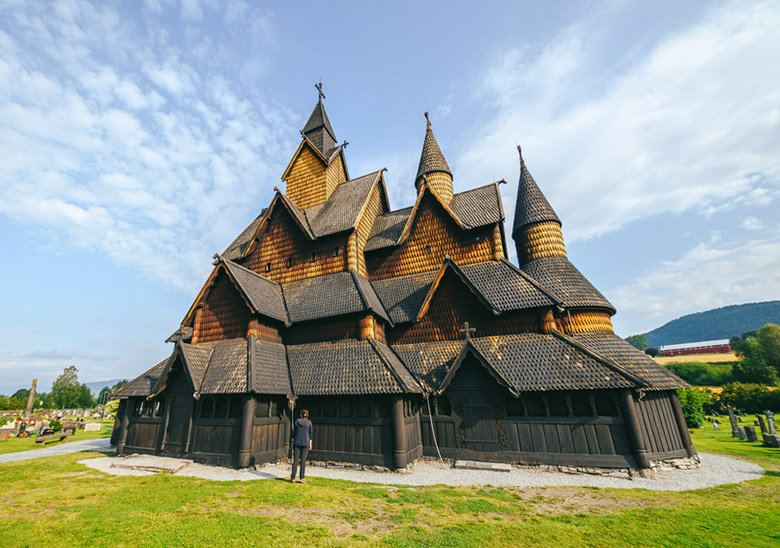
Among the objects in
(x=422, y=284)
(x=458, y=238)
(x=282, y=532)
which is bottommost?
(x=282, y=532)

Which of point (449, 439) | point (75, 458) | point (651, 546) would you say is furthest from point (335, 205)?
point (651, 546)

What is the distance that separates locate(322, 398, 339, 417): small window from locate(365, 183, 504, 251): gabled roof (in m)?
8.42

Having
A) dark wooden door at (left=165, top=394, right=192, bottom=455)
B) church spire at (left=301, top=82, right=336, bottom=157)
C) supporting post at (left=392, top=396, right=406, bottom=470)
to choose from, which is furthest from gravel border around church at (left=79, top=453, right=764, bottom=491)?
church spire at (left=301, top=82, right=336, bottom=157)

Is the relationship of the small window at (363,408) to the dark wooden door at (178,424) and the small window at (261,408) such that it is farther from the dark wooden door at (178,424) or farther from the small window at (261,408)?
the dark wooden door at (178,424)

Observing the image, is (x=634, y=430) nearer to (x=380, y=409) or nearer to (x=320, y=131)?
(x=380, y=409)

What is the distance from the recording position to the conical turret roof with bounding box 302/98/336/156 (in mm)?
24578

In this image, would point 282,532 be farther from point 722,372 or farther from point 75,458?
point 722,372

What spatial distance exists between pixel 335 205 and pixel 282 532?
56.5 feet

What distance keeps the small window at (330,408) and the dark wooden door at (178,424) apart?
5.12 metres

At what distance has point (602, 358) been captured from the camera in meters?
11.7

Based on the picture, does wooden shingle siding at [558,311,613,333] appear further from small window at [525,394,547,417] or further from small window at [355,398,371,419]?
small window at [355,398,371,419]

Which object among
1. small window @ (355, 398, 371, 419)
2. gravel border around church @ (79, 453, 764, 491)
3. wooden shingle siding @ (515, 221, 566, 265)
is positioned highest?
wooden shingle siding @ (515, 221, 566, 265)

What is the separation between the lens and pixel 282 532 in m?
5.83

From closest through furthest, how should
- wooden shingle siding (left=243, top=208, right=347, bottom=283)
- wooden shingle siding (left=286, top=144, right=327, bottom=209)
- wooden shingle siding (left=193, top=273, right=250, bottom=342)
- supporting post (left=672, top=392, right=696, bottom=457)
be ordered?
supporting post (left=672, top=392, right=696, bottom=457)
wooden shingle siding (left=193, top=273, right=250, bottom=342)
wooden shingle siding (left=243, top=208, right=347, bottom=283)
wooden shingle siding (left=286, top=144, right=327, bottom=209)
